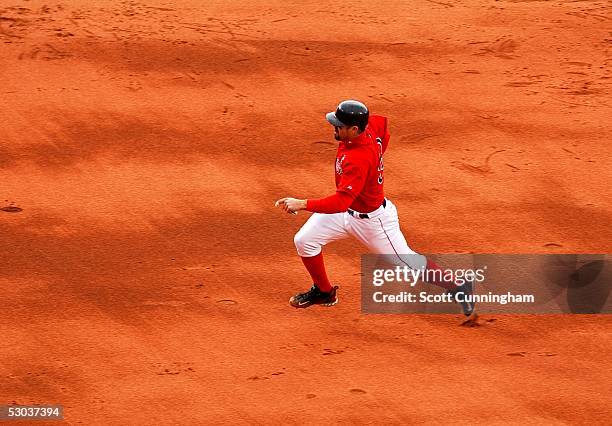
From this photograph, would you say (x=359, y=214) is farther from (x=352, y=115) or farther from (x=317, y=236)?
(x=352, y=115)

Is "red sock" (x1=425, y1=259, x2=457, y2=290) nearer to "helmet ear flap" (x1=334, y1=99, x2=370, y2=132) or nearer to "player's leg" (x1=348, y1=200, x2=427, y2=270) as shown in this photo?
"player's leg" (x1=348, y1=200, x2=427, y2=270)

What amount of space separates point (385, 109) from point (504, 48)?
2.58 meters

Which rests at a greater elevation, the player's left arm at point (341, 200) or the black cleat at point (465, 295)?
the player's left arm at point (341, 200)

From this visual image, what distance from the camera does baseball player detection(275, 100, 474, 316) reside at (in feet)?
28.4

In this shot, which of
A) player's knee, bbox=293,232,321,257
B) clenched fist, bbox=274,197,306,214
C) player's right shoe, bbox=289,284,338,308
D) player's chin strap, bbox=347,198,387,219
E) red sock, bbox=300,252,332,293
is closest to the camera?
clenched fist, bbox=274,197,306,214

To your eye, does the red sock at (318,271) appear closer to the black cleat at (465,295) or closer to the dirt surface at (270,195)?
the dirt surface at (270,195)

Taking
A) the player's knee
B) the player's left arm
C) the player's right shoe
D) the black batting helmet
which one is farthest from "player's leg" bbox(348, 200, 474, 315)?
the black batting helmet

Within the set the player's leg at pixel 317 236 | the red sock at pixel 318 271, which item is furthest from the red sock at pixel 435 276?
the red sock at pixel 318 271

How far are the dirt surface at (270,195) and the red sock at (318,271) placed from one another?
11.7 inches

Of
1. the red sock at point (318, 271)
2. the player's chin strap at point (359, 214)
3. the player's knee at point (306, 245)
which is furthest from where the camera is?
the red sock at point (318, 271)

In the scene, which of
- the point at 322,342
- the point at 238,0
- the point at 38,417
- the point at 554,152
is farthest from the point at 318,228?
the point at 238,0

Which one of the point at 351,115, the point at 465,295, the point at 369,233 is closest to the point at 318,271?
the point at 369,233

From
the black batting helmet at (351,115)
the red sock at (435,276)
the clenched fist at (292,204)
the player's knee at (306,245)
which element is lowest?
the red sock at (435,276)

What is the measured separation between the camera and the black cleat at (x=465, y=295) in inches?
370
